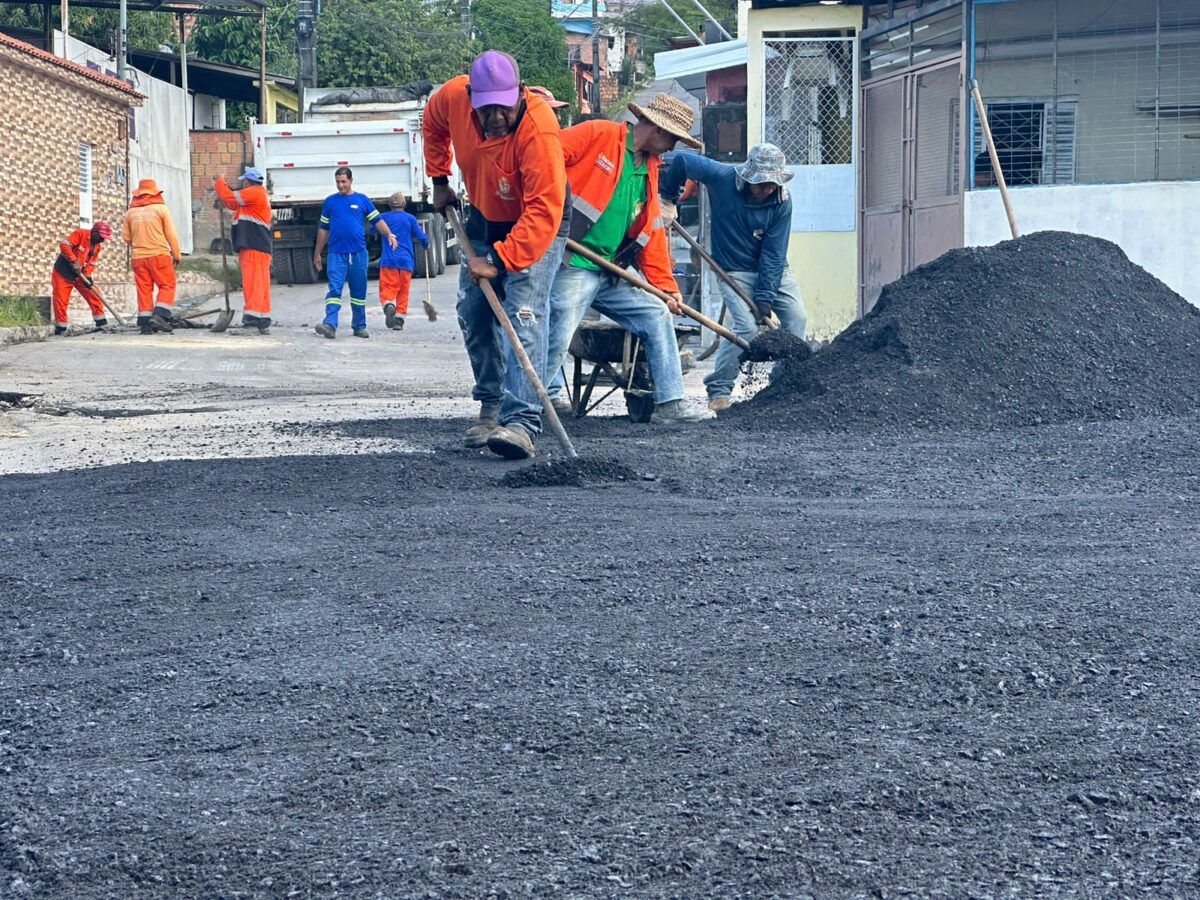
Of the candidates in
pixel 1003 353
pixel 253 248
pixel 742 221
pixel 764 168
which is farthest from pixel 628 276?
pixel 253 248

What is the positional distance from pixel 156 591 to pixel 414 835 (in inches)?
81.8

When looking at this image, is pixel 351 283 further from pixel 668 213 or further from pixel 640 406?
pixel 640 406

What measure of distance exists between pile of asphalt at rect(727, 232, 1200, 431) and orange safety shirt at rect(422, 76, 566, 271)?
2.06m

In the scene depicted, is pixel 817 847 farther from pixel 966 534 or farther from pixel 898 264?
pixel 898 264

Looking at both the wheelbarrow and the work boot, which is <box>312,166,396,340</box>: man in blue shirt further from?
the work boot

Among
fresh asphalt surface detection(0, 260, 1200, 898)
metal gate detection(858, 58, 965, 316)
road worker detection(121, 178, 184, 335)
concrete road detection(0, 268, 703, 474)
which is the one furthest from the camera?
road worker detection(121, 178, 184, 335)

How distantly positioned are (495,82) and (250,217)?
11.1 meters

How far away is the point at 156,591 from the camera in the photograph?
4570 mm

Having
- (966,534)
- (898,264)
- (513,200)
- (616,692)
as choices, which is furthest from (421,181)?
(616,692)

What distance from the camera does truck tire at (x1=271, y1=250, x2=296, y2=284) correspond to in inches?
1016

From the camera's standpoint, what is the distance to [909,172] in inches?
570

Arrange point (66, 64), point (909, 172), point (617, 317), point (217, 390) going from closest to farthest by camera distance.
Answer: point (617, 317)
point (217, 390)
point (909, 172)
point (66, 64)

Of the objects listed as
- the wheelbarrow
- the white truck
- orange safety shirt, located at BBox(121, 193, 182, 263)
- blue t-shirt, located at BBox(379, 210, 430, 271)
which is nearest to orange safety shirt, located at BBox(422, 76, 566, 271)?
the wheelbarrow

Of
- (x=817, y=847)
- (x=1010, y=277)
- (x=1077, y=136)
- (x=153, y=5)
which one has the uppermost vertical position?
(x=153, y=5)
